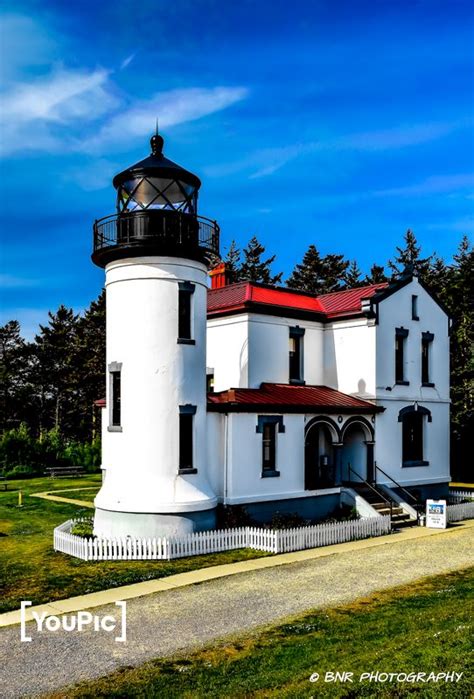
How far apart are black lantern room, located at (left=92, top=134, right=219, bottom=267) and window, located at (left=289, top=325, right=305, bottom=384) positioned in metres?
7.47

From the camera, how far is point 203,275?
842 inches

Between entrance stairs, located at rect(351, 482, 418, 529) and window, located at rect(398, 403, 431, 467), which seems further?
window, located at rect(398, 403, 431, 467)

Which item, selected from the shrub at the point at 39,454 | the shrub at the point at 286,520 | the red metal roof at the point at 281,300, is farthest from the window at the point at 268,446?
the shrub at the point at 39,454

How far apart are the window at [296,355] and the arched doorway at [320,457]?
2.20m

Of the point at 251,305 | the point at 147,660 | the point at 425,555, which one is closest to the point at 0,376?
the point at 251,305

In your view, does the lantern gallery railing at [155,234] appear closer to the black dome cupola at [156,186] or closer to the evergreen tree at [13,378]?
the black dome cupola at [156,186]

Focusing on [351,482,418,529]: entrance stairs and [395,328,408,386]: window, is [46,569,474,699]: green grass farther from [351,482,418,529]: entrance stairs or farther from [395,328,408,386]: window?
[395,328,408,386]: window

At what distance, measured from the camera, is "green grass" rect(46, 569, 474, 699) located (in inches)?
346

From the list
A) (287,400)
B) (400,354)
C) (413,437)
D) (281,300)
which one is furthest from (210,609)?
(413,437)

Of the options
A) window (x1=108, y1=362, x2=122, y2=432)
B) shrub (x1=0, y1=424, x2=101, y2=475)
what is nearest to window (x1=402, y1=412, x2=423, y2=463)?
window (x1=108, y1=362, x2=122, y2=432)

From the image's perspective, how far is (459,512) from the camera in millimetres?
25359

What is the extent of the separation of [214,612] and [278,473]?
9.36 metres

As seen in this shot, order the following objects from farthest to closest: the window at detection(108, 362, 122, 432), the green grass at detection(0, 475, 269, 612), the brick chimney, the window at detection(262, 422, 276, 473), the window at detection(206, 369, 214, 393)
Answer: the brick chimney < the window at detection(206, 369, 214, 393) < the window at detection(262, 422, 276, 473) < the window at detection(108, 362, 122, 432) < the green grass at detection(0, 475, 269, 612)

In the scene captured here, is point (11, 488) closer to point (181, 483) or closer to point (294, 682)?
point (181, 483)
